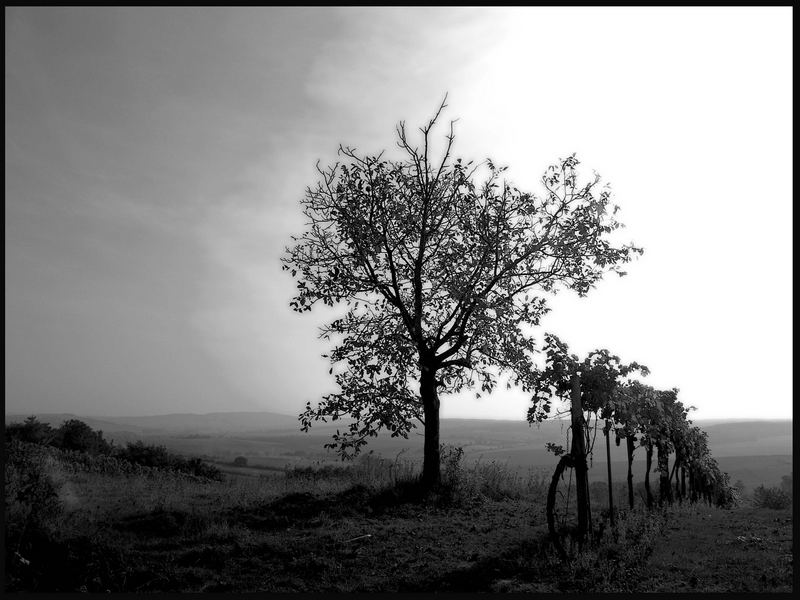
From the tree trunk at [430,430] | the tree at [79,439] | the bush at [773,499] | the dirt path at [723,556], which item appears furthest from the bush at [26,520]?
the tree at [79,439]

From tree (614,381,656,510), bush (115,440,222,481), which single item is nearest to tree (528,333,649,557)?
tree (614,381,656,510)

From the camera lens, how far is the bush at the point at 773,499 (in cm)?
1788

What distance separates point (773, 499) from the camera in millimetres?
18188

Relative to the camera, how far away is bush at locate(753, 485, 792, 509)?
17.9m

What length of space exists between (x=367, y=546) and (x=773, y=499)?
1498 centimetres

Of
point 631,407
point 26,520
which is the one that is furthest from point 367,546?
point 631,407

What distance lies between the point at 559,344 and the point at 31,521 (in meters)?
10.9

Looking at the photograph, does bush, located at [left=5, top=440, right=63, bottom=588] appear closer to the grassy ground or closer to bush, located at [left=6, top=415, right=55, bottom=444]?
the grassy ground

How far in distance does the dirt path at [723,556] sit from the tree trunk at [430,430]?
6174 mm

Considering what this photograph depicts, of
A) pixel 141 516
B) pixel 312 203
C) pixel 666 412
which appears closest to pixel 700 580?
pixel 666 412

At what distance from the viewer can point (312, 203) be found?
16.6 meters

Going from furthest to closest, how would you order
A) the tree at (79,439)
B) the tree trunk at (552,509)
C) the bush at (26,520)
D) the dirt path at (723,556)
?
the tree at (79,439) → the tree trunk at (552,509) → the bush at (26,520) → the dirt path at (723,556)

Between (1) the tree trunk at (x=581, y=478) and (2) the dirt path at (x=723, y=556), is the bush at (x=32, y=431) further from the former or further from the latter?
(2) the dirt path at (x=723, y=556)

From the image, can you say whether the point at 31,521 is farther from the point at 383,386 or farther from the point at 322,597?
the point at 383,386
